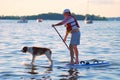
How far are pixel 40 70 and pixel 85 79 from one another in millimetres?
2520

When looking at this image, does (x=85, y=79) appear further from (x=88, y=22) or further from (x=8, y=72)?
(x=88, y=22)

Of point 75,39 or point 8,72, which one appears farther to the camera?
point 75,39

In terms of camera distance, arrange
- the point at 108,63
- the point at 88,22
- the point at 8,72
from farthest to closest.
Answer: the point at 88,22 → the point at 108,63 → the point at 8,72

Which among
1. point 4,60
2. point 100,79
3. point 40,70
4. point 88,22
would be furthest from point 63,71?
point 88,22

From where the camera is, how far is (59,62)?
19.2m

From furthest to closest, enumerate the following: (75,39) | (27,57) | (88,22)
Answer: (88,22)
(27,57)
(75,39)

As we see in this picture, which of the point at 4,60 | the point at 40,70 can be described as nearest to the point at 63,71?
the point at 40,70

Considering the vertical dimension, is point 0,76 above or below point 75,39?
below

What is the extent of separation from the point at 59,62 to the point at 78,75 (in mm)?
3656

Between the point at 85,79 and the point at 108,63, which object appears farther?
the point at 108,63

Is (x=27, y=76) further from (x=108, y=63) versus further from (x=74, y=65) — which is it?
(x=108, y=63)

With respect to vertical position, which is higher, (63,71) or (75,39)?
(75,39)

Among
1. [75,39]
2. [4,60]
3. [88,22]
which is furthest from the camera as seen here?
[88,22]

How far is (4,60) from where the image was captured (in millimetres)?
19781
